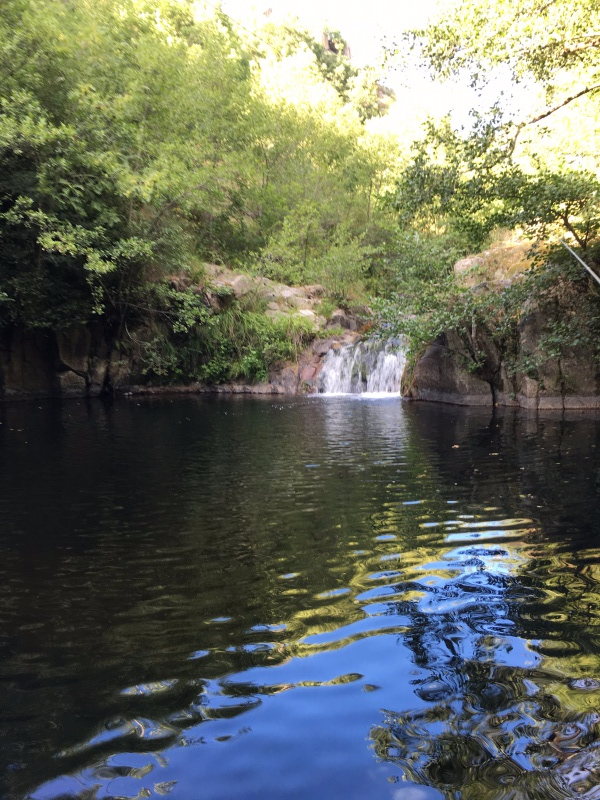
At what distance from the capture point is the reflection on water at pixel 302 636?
2551 mm

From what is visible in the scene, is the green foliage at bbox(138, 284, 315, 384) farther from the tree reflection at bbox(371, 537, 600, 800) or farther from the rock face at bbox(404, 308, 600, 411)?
the tree reflection at bbox(371, 537, 600, 800)

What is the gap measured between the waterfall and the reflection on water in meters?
17.6

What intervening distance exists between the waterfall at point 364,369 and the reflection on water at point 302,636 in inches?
691

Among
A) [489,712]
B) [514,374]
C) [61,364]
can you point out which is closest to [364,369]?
[514,374]

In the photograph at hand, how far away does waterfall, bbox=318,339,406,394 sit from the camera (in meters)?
26.4

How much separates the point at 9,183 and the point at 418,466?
17482mm

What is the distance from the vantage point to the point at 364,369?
1069 inches

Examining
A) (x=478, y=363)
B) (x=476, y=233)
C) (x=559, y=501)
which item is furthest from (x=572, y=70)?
(x=559, y=501)

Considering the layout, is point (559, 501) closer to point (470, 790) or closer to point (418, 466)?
point (418, 466)

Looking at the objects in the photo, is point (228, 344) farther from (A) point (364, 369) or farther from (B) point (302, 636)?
(B) point (302, 636)

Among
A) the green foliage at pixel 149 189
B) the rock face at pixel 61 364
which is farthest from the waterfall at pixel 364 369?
the rock face at pixel 61 364

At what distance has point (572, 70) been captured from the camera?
1477cm

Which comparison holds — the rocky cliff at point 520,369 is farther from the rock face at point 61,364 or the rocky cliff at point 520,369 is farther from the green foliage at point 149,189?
the rock face at point 61,364

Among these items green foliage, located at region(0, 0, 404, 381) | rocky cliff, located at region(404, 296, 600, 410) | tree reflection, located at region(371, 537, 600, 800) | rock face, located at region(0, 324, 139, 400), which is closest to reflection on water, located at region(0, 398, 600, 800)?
tree reflection, located at region(371, 537, 600, 800)
